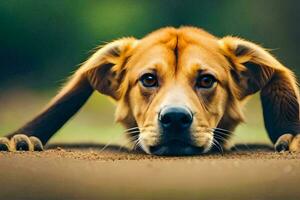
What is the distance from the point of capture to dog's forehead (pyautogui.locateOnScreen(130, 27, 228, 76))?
17.1 feet

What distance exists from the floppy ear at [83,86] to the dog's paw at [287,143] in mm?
1243

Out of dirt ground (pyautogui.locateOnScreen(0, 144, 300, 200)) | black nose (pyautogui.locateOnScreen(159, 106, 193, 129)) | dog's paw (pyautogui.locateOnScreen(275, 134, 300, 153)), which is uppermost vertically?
black nose (pyautogui.locateOnScreen(159, 106, 193, 129))

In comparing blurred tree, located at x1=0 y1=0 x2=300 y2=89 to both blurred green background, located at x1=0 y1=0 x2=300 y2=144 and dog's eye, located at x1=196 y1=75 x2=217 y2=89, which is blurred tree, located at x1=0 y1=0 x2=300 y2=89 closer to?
blurred green background, located at x1=0 y1=0 x2=300 y2=144

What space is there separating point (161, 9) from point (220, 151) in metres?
1.16

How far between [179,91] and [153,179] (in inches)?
25.2

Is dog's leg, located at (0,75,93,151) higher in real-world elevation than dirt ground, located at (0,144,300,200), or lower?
higher

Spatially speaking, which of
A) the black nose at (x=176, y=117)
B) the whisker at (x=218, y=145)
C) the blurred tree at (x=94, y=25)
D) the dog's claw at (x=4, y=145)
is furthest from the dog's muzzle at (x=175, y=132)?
the dog's claw at (x=4, y=145)

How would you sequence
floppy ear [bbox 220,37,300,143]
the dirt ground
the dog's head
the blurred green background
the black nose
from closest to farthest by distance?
the dirt ground < the black nose < the dog's head < floppy ear [bbox 220,37,300,143] < the blurred green background

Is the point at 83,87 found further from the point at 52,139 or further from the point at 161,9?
the point at 161,9

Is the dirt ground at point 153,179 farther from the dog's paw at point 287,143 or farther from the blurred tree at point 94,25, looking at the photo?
the blurred tree at point 94,25

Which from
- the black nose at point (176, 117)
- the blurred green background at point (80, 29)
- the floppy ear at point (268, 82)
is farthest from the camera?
the blurred green background at point (80, 29)

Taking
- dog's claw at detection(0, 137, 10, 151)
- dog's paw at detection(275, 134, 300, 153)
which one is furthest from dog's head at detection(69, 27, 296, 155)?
dog's claw at detection(0, 137, 10, 151)

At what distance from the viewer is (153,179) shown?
4840 millimetres

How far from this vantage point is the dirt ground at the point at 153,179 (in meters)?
4.79
